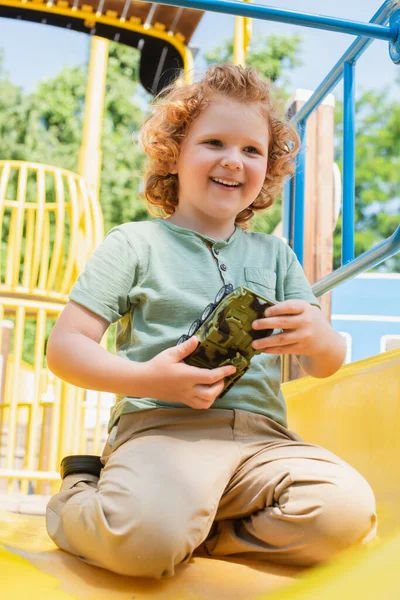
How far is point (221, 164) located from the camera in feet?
3.42

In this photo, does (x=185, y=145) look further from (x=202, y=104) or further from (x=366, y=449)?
(x=366, y=449)

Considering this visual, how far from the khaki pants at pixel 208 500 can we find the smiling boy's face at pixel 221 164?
12.7 inches

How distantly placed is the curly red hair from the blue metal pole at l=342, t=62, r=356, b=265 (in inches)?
7.0

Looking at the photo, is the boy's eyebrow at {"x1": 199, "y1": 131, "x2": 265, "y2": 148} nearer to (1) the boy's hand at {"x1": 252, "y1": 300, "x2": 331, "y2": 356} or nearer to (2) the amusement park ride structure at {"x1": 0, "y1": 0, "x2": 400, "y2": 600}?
(2) the amusement park ride structure at {"x1": 0, "y1": 0, "x2": 400, "y2": 600}

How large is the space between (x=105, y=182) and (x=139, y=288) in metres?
10.1

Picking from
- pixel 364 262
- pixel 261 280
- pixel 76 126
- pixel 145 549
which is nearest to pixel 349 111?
pixel 364 262

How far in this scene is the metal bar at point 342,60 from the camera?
1.31 m

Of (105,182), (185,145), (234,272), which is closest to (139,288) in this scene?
(234,272)

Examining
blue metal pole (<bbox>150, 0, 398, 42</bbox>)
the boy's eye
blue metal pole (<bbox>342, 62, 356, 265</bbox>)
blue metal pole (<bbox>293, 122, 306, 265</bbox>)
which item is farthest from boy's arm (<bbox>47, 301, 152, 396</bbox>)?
blue metal pole (<bbox>293, 122, 306, 265</bbox>)

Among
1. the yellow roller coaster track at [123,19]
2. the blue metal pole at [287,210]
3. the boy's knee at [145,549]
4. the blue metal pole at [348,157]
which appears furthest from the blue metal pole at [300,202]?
the yellow roller coaster track at [123,19]

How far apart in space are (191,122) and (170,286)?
11.6 inches

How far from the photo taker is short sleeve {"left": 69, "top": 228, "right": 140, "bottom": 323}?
949 millimetres

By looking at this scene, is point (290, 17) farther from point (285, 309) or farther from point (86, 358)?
point (86, 358)

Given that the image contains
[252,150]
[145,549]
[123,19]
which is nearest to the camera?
[145,549]
